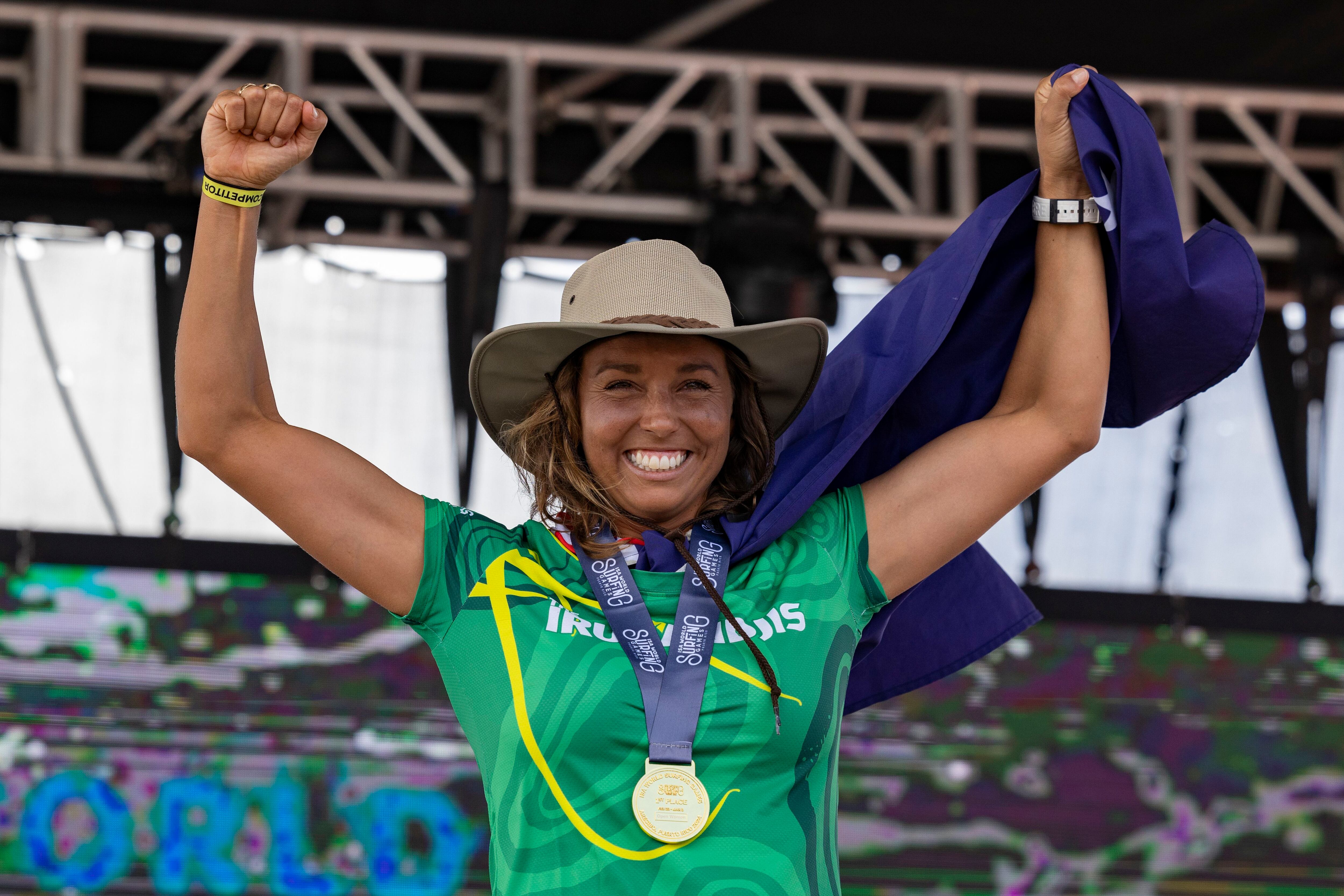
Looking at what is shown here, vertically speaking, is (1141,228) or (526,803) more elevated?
(1141,228)

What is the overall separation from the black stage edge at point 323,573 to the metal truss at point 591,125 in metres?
1.17

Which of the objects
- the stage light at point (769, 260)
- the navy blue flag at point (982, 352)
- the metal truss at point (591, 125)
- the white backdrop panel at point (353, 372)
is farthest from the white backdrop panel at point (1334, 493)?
the navy blue flag at point (982, 352)

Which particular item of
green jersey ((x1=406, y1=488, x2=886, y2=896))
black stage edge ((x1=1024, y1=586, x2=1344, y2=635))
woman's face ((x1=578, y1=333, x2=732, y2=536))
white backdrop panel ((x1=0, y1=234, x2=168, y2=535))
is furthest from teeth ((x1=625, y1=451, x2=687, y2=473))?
white backdrop panel ((x1=0, y1=234, x2=168, y2=535))

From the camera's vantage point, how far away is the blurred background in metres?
3.64

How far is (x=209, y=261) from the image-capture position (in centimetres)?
115

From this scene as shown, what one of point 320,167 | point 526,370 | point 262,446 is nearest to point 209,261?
point 262,446

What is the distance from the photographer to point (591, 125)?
4.68 meters

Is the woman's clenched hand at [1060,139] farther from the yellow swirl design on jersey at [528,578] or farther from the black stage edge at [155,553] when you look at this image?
the black stage edge at [155,553]

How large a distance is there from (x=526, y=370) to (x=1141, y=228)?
0.65 meters

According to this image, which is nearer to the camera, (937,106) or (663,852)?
(663,852)

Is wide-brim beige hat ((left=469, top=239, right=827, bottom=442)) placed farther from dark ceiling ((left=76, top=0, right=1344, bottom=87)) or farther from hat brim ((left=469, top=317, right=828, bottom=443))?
dark ceiling ((left=76, top=0, right=1344, bottom=87))

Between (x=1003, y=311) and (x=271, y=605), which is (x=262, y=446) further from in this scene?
(x=271, y=605)

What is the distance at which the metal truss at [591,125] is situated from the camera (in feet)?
13.3

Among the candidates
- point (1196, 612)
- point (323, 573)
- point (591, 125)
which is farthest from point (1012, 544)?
point (323, 573)
